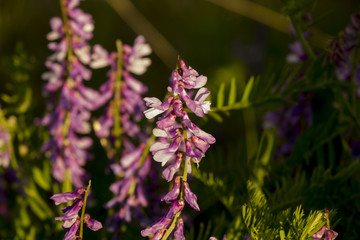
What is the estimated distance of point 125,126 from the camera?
1.04 m

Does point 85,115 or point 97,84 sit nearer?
point 85,115

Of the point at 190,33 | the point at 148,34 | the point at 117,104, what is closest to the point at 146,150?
the point at 117,104

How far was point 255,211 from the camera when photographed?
23.5 inches

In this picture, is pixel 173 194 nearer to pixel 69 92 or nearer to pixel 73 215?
pixel 73 215

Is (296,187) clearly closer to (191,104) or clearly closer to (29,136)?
(191,104)

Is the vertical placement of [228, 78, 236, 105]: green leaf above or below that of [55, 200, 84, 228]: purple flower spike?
above

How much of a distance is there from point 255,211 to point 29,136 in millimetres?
696

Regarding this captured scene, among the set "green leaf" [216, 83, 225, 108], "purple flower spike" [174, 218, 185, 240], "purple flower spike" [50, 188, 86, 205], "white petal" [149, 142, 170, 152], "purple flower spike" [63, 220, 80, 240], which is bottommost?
"purple flower spike" [63, 220, 80, 240]

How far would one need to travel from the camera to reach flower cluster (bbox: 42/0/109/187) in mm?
999

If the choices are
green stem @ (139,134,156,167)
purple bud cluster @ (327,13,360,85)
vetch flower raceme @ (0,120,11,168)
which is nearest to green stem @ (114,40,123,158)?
green stem @ (139,134,156,167)

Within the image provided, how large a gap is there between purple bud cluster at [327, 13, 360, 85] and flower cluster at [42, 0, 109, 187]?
0.48 metres

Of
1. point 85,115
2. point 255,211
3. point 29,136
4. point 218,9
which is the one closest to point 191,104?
point 255,211

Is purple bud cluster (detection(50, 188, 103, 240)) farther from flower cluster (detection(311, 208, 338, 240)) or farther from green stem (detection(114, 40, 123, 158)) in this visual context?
green stem (detection(114, 40, 123, 158))

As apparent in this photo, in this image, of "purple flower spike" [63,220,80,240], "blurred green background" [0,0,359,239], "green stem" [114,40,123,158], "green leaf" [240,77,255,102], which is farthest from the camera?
"blurred green background" [0,0,359,239]
